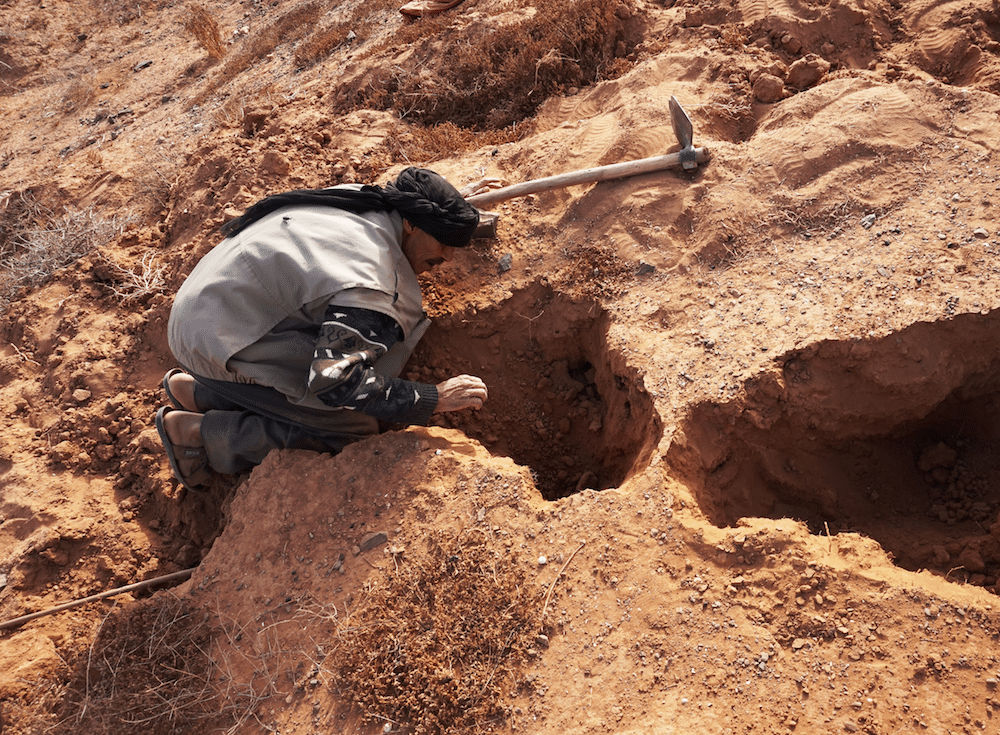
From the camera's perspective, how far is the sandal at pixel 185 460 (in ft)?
9.37

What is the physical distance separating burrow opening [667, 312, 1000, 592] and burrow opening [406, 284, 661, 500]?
61 cm

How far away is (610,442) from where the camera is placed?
120 inches

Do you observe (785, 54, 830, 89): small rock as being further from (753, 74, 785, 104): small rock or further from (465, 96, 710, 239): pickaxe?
(465, 96, 710, 239): pickaxe

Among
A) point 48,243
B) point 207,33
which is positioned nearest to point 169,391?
point 48,243

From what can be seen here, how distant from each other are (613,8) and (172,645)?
13.6 feet

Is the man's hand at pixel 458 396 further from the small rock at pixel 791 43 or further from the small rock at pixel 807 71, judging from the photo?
the small rock at pixel 791 43

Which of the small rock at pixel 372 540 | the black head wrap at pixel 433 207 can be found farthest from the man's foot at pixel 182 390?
the black head wrap at pixel 433 207

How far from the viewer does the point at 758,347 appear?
2.61m

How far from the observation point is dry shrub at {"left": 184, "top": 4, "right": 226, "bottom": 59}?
6820mm

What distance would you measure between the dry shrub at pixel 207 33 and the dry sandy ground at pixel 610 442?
10.3 ft

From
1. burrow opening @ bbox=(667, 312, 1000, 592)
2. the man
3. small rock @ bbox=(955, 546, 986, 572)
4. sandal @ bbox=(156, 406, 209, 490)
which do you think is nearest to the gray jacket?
the man

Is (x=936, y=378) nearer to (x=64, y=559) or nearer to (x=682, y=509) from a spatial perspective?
(x=682, y=509)

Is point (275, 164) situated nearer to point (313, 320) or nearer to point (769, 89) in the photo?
point (313, 320)

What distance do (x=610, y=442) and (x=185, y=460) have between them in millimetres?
1842
